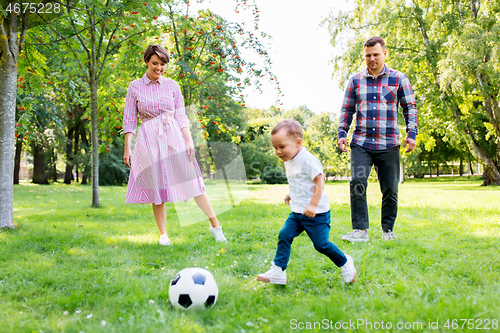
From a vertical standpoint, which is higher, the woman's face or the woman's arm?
the woman's face

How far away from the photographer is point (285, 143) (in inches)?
104

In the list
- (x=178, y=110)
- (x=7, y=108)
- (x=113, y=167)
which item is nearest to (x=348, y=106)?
(x=178, y=110)

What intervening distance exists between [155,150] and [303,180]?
2136mm

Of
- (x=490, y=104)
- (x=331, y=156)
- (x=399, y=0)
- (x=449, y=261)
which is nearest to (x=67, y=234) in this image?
(x=449, y=261)

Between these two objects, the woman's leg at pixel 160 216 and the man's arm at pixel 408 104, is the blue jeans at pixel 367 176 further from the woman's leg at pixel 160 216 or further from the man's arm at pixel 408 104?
the woman's leg at pixel 160 216

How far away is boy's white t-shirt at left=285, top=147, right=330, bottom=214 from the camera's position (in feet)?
8.68

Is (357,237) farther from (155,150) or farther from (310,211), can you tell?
(155,150)

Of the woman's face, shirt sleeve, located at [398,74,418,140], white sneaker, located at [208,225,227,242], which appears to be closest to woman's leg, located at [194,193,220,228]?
white sneaker, located at [208,225,227,242]

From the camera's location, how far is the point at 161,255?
3680 mm

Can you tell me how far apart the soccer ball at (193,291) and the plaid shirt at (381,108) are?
2.75 m

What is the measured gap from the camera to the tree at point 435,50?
49.6ft

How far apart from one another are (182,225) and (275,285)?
11.0 feet

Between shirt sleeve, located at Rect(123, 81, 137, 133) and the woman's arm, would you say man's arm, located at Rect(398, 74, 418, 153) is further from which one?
shirt sleeve, located at Rect(123, 81, 137, 133)

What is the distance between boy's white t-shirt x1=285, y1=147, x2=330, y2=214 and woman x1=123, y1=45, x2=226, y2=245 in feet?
5.91
